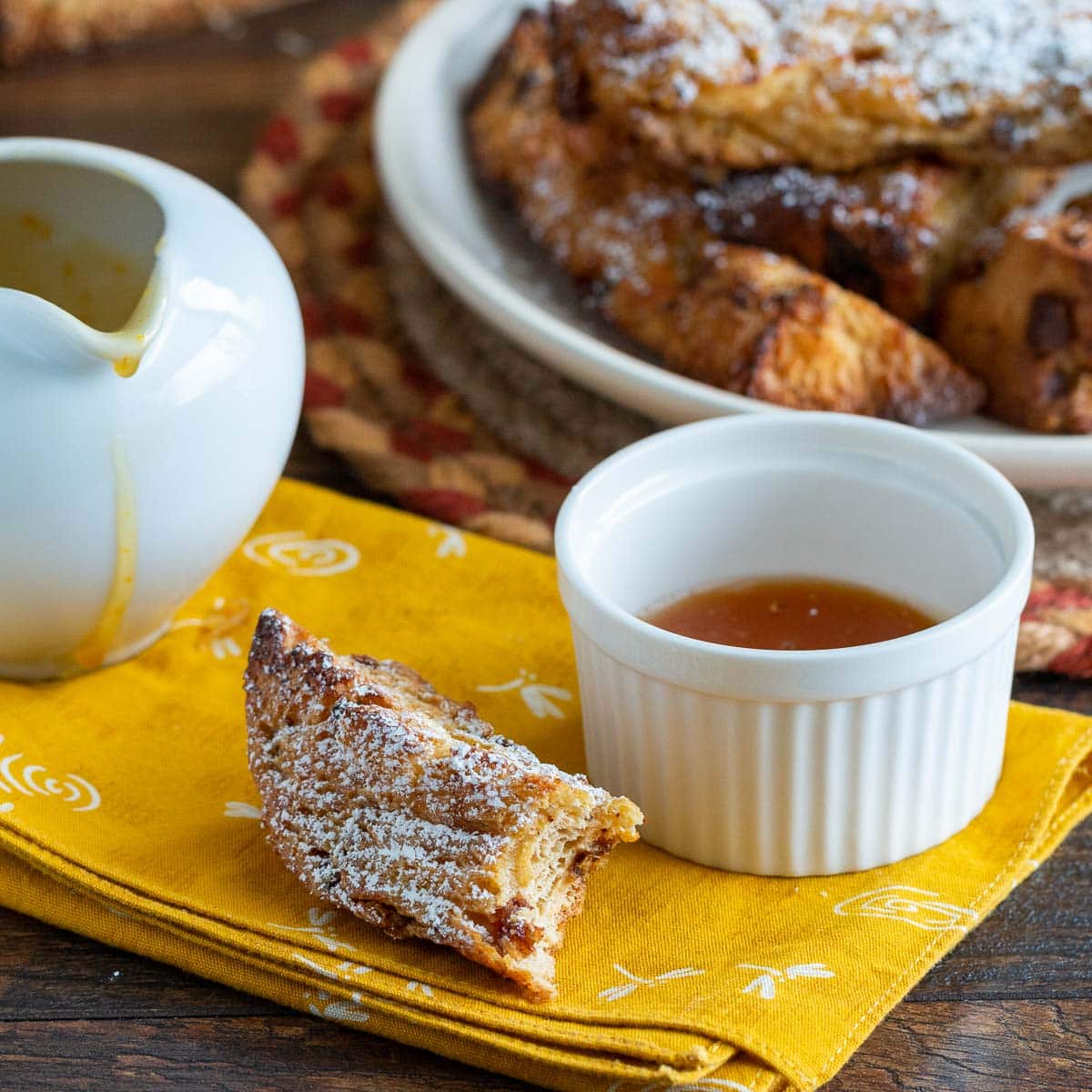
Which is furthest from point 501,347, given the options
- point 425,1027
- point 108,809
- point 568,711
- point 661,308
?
point 425,1027

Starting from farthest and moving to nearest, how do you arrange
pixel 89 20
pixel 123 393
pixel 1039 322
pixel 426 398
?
pixel 89 20 → pixel 426 398 → pixel 1039 322 → pixel 123 393

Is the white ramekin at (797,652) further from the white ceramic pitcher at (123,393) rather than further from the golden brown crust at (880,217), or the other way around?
the golden brown crust at (880,217)

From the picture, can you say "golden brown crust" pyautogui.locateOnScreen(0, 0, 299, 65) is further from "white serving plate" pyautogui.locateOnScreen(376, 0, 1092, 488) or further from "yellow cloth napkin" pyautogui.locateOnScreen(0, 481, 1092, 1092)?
"yellow cloth napkin" pyautogui.locateOnScreen(0, 481, 1092, 1092)

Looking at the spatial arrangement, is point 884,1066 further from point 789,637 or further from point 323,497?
point 323,497

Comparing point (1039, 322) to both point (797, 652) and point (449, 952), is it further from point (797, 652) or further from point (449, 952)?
point (449, 952)

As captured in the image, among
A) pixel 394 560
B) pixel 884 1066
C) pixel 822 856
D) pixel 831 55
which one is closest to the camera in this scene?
pixel 884 1066

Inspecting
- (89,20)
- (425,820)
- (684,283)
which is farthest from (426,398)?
(89,20)
